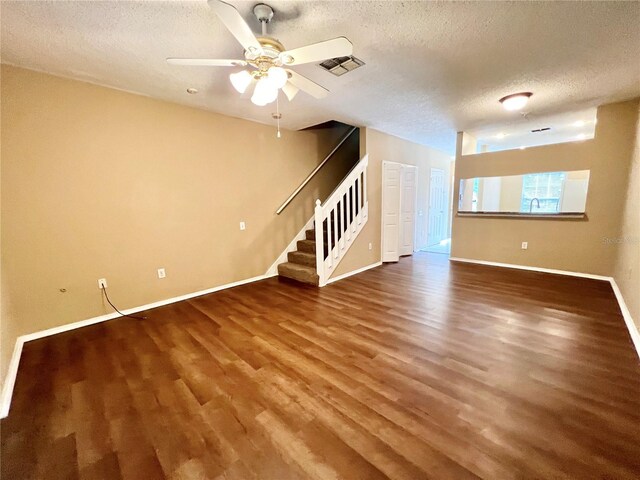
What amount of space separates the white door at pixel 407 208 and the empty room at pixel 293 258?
0.98m

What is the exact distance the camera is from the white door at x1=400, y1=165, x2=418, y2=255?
17.4 ft

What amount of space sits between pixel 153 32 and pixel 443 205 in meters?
7.02

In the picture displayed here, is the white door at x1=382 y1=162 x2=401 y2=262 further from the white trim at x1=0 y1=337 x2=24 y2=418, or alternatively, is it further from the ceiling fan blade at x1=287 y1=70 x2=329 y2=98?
the white trim at x1=0 y1=337 x2=24 y2=418

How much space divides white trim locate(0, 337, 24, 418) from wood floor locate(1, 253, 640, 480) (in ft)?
0.15

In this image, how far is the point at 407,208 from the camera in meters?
5.47

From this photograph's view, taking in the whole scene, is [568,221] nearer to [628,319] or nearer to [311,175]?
[628,319]

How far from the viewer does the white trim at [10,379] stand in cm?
160

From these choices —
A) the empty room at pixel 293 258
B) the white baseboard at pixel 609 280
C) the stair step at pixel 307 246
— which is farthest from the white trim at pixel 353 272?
the white baseboard at pixel 609 280

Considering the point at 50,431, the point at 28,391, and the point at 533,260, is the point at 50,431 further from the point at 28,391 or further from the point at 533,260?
the point at 533,260

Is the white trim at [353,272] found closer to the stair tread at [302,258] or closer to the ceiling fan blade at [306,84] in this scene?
the stair tread at [302,258]

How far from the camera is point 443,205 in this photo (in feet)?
23.1

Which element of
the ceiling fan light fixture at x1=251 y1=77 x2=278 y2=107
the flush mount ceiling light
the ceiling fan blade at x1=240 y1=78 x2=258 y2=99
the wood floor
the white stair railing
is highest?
the ceiling fan blade at x1=240 y1=78 x2=258 y2=99

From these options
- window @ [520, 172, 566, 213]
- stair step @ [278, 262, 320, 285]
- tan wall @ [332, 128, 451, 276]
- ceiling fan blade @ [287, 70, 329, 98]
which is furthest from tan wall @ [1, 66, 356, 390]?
window @ [520, 172, 566, 213]

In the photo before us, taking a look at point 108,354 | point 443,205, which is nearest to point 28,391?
point 108,354
